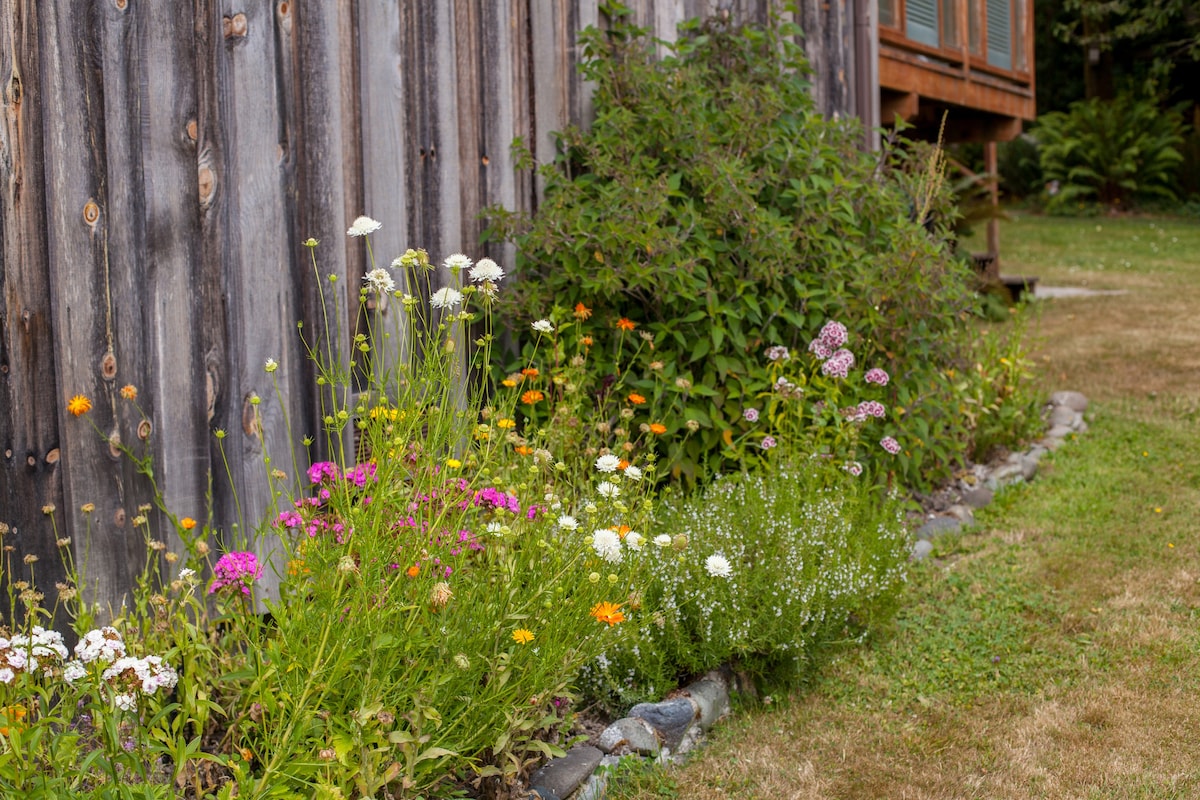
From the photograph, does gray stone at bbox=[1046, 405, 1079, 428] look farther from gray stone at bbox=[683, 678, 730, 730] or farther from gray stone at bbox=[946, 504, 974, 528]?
gray stone at bbox=[683, 678, 730, 730]

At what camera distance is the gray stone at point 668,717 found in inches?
117

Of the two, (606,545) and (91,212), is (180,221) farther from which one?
(606,545)

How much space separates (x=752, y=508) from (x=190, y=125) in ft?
6.28

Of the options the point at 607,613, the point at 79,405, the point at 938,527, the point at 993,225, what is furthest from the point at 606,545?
the point at 993,225

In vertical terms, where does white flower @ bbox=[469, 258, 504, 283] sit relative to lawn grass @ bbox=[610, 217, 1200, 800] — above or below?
above

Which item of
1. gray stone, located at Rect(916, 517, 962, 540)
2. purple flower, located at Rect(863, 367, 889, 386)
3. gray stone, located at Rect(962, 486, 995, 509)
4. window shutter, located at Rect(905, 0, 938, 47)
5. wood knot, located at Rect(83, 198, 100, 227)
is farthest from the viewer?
window shutter, located at Rect(905, 0, 938, 47)

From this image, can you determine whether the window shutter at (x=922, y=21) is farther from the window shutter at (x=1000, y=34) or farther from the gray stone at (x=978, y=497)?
the gray stone at (x=978, y=497)

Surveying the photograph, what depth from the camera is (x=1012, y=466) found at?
5383mm

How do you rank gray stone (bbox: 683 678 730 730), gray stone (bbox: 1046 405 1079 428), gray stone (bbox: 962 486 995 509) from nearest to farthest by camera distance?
gray stone (bbox: 683 678 730 730)
gray stone (bbox: 962 486 995 509)
gray stone (bbox: 1046 405 1079 428)

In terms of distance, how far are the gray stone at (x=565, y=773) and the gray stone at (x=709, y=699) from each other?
1.26 feet

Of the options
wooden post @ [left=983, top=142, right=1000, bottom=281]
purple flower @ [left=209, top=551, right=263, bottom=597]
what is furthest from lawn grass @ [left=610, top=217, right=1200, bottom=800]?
wooden post @ [left=983, top=142, right=1000, bottom=281]

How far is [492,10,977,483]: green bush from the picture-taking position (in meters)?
4.18

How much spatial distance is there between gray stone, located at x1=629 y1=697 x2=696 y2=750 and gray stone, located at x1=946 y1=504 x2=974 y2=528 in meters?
2.14

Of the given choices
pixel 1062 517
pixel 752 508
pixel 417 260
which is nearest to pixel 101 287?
pixel 417 260
